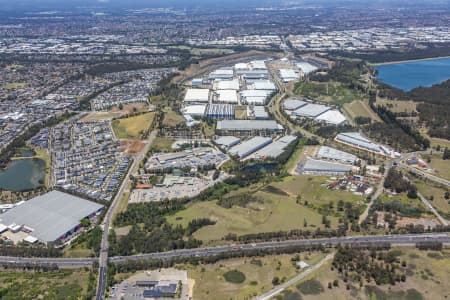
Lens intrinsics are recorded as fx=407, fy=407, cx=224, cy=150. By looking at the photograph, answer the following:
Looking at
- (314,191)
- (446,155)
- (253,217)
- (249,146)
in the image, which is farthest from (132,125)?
(446,155)

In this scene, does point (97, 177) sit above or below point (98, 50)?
below

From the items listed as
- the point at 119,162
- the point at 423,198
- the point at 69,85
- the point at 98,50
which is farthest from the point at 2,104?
the point at 423,198

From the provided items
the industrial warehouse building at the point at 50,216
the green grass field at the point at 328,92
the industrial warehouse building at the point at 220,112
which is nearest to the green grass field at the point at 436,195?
the industrial warehouse building at the point at 220,112

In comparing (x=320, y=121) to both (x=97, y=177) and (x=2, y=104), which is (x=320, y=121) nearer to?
(x=97, y=177)

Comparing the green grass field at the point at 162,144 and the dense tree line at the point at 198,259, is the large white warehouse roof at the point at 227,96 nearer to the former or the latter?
the green grass field at the point at 162,144

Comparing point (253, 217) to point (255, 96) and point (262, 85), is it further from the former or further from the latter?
point (262, 85)

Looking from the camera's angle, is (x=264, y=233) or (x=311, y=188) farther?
(x=311, y=188)

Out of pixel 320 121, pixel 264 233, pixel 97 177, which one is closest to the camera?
pixel 264 233

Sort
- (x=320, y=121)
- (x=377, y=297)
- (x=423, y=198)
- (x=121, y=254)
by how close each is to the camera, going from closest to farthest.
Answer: (x=377, y=297) → (x=121, y=254) → (x=423, y=198) → (x=320, y=121)
